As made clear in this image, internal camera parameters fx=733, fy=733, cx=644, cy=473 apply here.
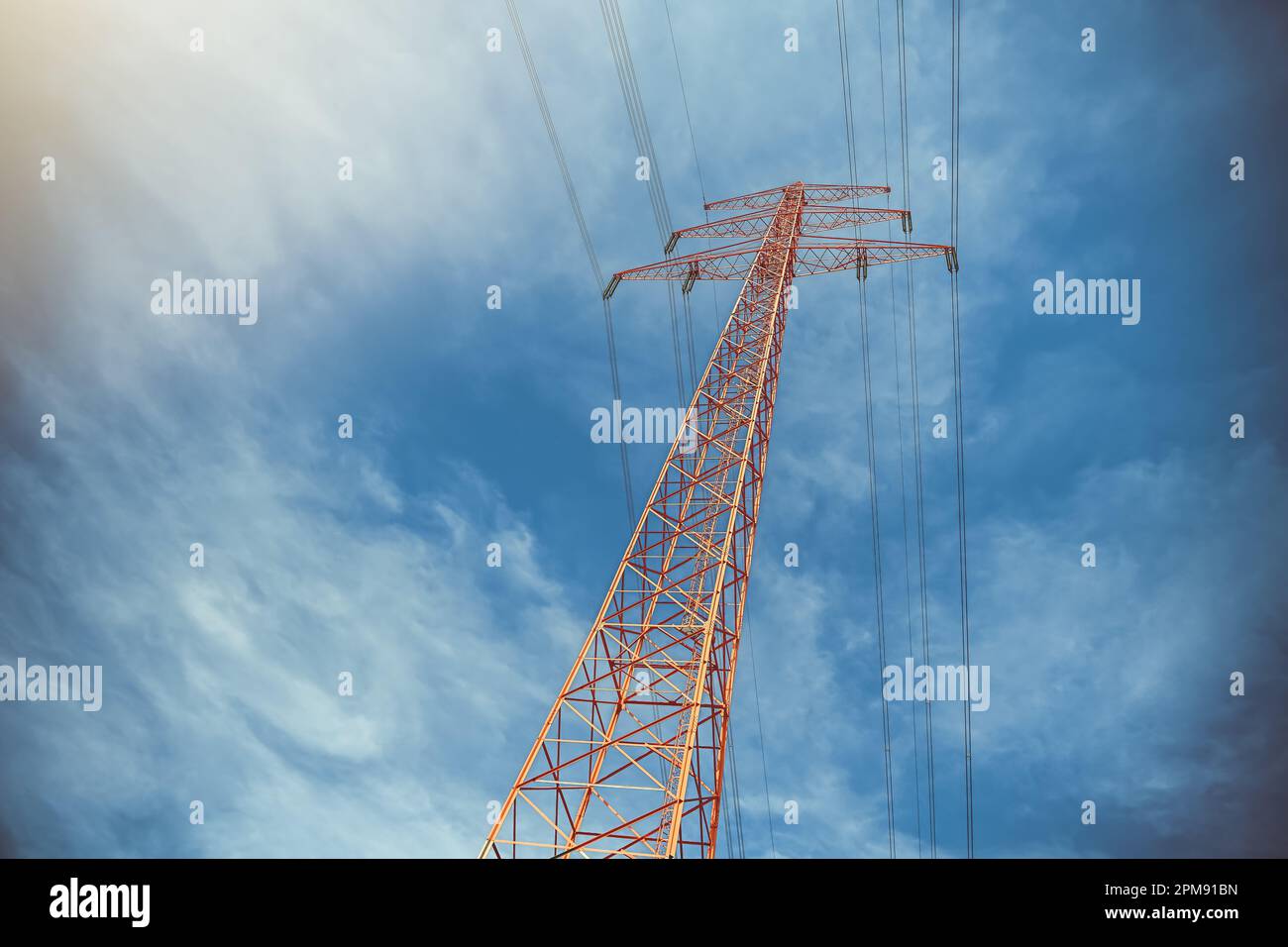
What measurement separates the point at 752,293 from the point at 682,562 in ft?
46.1
